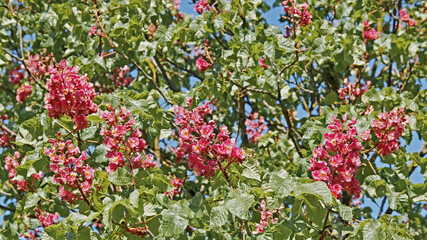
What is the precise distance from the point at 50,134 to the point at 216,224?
125 cm

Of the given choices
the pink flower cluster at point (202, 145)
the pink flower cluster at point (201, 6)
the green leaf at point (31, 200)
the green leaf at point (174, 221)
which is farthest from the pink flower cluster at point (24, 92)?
the green leaf at point (174, 221)

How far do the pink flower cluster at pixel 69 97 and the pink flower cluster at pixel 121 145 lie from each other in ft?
0.67

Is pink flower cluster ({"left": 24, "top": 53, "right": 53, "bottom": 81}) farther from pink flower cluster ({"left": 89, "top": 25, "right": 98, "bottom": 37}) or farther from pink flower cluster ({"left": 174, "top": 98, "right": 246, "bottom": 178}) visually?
pink flower cluster ({"left": 174, "top": 98, "right": 246, "bottom": 178})

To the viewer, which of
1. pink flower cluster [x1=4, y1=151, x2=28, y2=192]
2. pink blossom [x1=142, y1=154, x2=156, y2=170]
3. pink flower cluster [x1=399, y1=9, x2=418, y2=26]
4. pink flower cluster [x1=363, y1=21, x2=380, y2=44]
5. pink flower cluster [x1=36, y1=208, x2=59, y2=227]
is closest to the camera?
pink blossom [x1=142, y1=154, x2=156, y2=170]

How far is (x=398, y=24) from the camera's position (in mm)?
4660

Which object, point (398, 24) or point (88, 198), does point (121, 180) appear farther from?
point (398, 24)

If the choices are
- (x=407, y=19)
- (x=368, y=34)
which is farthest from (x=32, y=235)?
(x=407, y=19)

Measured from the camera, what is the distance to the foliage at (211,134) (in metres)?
2.11

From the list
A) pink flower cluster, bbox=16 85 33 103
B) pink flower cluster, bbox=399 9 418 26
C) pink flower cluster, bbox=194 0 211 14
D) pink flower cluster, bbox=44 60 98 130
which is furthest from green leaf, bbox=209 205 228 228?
pink flower cluster, bbox=399 9 418 26

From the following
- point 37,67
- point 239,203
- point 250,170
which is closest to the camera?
point 239,203

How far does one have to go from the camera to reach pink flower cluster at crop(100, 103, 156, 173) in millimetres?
2238

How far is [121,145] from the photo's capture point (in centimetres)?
233

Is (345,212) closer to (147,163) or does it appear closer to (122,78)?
(147,163)

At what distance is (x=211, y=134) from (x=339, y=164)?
2.04 feet
